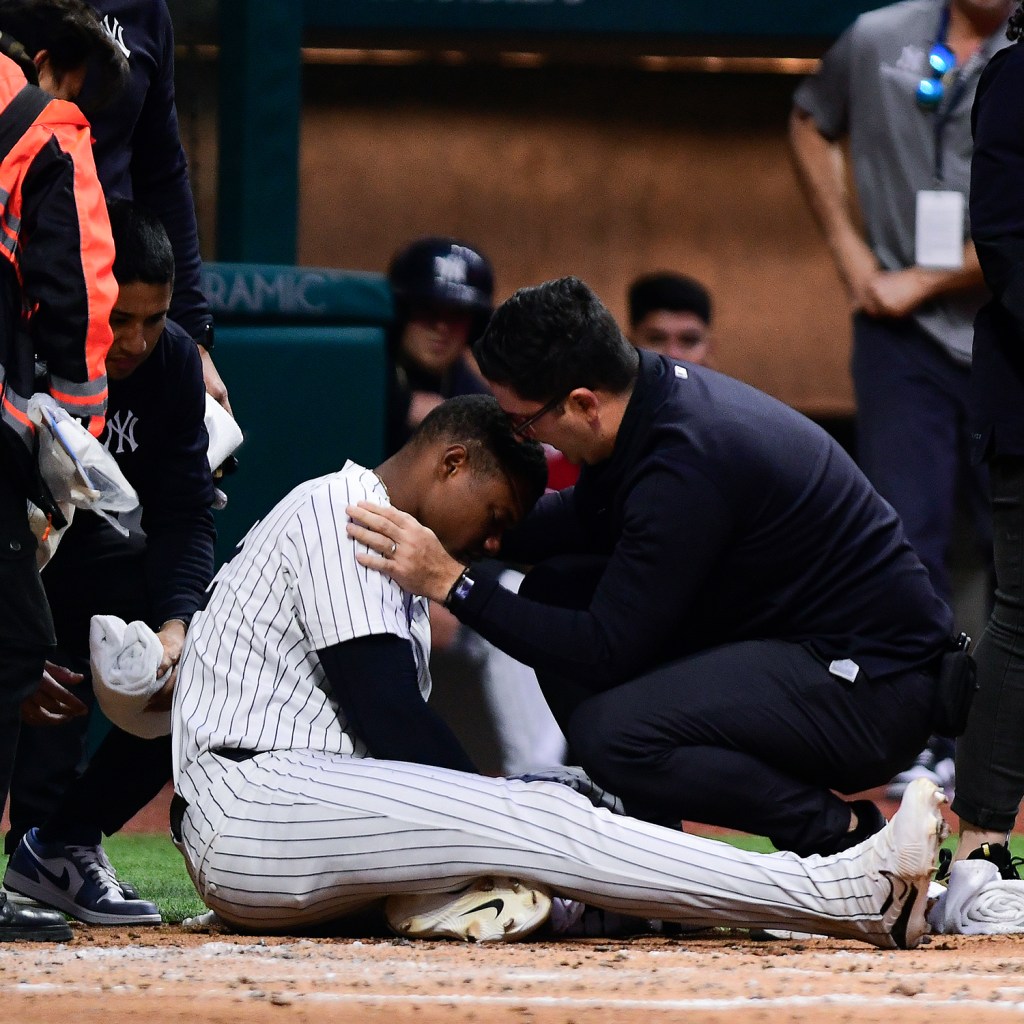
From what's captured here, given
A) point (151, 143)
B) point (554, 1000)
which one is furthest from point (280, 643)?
point (151, 143)

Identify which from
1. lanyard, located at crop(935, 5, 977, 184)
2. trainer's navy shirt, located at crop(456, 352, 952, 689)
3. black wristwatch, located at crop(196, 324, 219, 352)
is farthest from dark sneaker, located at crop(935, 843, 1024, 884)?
lanyard, located at crop(935, 5, 977, 184)

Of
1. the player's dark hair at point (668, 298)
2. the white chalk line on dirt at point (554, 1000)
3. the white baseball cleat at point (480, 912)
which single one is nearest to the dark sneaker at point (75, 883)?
the white baseball cleat at point (480, 912)

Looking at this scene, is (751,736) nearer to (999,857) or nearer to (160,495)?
(999,857)

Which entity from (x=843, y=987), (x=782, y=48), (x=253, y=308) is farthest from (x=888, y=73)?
(x=843, y=987)

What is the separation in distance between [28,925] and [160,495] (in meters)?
1.02

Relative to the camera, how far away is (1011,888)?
3359mm

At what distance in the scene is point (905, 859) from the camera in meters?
2.91

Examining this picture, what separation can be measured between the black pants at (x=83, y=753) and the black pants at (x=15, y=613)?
508 millimetres

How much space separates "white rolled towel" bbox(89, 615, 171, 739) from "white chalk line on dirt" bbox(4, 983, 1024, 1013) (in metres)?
0.97

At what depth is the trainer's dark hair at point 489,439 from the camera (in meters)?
3.37

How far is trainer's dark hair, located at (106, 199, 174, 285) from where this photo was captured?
11.6ft

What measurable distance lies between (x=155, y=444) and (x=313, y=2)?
13.1 feet

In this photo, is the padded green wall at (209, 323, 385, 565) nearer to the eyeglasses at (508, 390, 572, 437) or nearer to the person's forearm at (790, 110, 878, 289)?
the person's forearm at (790, 110, 878, 289)

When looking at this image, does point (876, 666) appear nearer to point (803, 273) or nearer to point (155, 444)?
point (155, 444)
